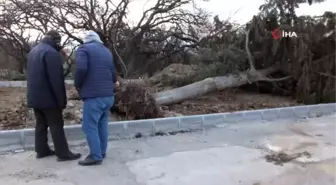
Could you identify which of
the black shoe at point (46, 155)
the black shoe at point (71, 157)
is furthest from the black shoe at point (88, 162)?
the black shoe at point (46, 155)

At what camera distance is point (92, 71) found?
421 centimetres

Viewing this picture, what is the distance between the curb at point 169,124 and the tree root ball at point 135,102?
57 cm

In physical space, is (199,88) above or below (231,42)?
below

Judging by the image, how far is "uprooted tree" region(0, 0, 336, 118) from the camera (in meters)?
8.65

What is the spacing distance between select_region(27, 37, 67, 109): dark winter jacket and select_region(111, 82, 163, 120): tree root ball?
2166mm

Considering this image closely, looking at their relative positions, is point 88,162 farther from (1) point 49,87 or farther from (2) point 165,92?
(2) point 165,92

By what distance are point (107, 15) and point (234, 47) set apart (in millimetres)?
3349

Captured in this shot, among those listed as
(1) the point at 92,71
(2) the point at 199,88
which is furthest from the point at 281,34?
(1) the point at 92,71

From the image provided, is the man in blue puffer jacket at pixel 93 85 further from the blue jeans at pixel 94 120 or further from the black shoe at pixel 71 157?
the black shoe at pixel 71 157

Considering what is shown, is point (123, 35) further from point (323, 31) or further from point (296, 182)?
point (296, 182)

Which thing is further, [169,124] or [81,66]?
[169,124]

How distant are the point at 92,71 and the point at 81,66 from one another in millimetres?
142

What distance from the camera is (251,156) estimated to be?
187 inches

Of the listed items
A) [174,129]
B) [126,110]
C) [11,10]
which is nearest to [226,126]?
[174,129]
